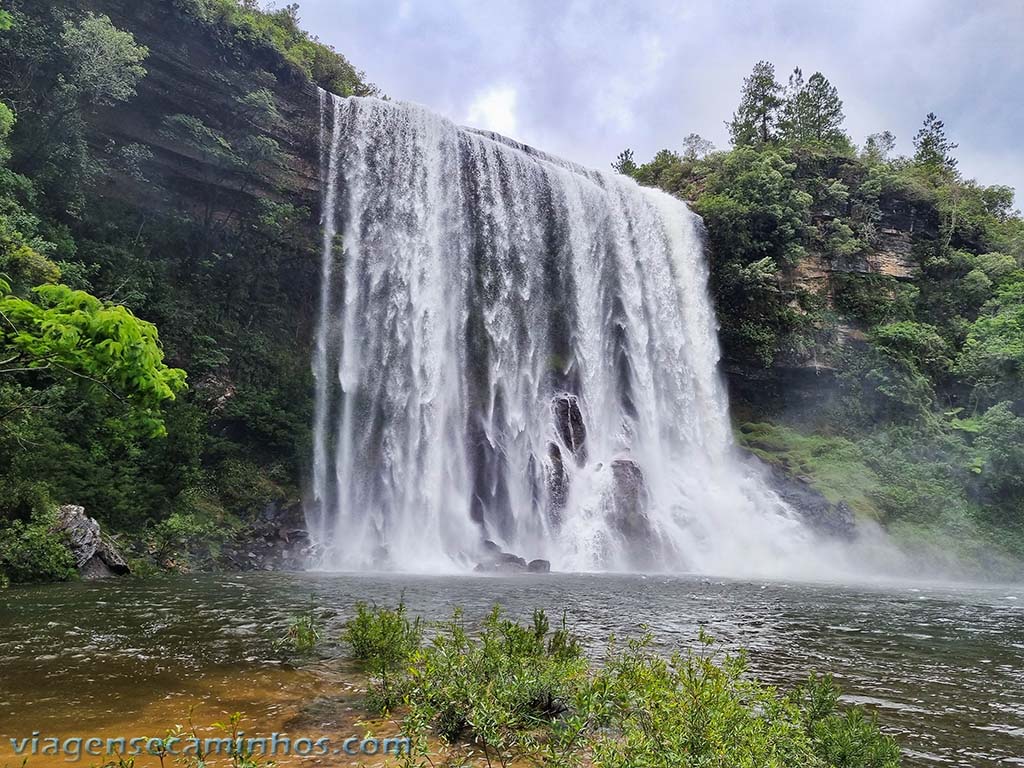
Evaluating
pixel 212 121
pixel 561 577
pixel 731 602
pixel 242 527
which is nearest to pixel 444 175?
pixel 212 121

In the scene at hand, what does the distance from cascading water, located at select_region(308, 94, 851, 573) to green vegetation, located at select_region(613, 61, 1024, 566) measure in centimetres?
367

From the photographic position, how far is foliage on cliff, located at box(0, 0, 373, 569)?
1689 centimetres

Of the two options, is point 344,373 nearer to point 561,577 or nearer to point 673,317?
point 561,577

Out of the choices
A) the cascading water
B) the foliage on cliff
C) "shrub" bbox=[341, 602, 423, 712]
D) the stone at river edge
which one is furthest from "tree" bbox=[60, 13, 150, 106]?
"shrub" bbox=[341, 602, 423, 712]

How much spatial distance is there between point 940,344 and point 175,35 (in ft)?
122

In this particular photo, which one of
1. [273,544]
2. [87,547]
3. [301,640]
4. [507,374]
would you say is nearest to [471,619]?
[301,640]

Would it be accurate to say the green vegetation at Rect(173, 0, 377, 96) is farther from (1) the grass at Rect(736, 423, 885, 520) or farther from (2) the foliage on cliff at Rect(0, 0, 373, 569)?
(1) the grass at Rect(736, 423, 885, 520)

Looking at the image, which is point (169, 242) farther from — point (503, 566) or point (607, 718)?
point (607, 718)

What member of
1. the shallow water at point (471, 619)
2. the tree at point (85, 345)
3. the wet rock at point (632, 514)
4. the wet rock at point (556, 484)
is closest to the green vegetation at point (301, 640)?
the shallow water at point (471, 619)

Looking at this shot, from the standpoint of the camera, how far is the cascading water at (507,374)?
74.1 ft

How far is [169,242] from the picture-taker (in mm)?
23406

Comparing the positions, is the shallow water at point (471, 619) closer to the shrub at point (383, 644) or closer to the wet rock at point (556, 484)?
the shrub at point (383, 644)

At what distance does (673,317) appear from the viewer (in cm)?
3105

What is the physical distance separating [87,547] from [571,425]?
17038 millimetres
